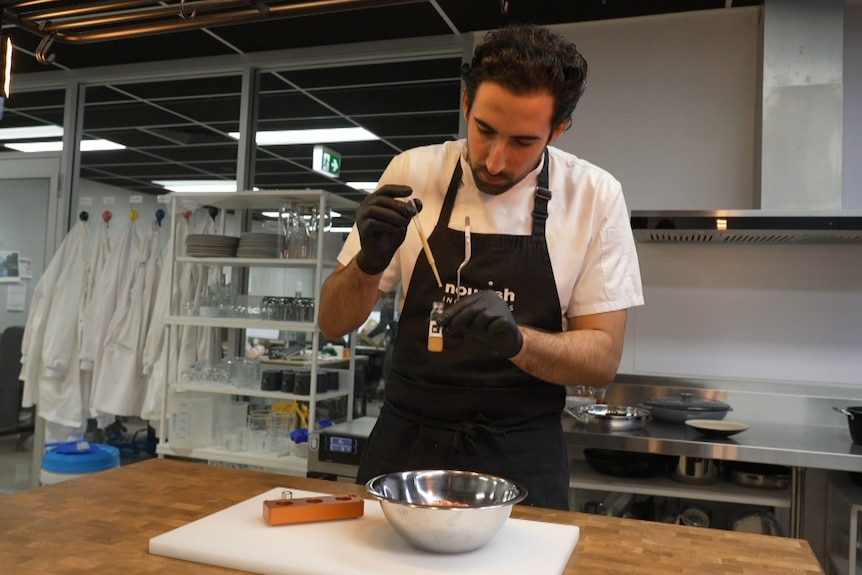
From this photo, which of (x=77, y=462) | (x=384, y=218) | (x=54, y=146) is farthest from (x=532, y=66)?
(x=54, y=146)

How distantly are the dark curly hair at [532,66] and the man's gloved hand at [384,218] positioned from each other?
297mm

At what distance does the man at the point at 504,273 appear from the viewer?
4.55 feet

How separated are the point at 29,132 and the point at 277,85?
199 centimetres

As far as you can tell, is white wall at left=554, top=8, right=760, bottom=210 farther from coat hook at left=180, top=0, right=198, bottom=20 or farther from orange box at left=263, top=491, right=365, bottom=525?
orange box at left=263, top=491, right=365, bottom=525

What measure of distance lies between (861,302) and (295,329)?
2.35 meters

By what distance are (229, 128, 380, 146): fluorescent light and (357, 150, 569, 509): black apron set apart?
→ 2900 mm

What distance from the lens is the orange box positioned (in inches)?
42.4

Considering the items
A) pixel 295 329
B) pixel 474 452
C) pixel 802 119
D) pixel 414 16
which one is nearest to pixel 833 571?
pixel 802 119

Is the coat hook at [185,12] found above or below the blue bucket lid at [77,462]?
above

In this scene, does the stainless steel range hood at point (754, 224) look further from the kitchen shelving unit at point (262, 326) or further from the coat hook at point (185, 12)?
the coat hook at point (185, 12)

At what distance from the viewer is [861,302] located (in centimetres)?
296

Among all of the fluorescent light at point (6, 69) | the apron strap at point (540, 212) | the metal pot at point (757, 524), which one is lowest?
the metal pot at point (757, 524)

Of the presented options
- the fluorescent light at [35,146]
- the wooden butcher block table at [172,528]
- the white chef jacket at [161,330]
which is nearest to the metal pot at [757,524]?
the wooden butcher block table at [172,528]

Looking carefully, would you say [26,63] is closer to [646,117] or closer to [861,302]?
[646,117]
